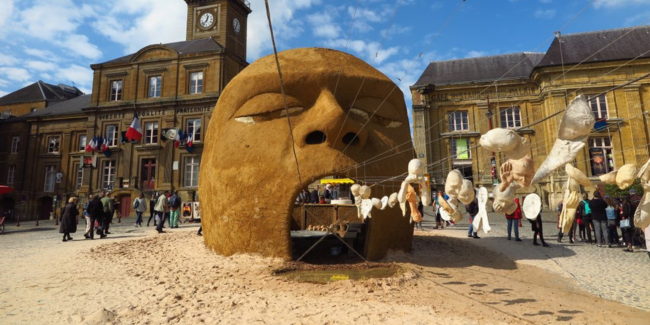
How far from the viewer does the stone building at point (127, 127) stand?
92.7ft

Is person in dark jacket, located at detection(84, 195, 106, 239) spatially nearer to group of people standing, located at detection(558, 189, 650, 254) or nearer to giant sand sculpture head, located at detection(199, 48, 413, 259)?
giant sand sculpture head, located at detection(199, 48, 413, 259)

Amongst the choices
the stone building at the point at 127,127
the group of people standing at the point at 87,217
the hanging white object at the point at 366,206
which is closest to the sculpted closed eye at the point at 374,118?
the hanging white object at the point at 366,206

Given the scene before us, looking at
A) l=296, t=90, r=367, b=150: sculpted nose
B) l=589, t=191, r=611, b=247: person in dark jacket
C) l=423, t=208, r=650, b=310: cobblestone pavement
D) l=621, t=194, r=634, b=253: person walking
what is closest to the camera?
l=423, t=208, r=650, b=310: cobblestone pavement

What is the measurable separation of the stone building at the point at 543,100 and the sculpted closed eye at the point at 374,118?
1488cm

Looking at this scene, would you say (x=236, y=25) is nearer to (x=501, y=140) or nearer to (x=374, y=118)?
(x=374, y=118)

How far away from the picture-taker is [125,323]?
4711 mm

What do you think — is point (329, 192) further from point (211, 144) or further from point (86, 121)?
point (86, 121)

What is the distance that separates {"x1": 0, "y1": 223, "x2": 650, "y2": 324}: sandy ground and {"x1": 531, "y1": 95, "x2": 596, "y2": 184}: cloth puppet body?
2706 millimetres

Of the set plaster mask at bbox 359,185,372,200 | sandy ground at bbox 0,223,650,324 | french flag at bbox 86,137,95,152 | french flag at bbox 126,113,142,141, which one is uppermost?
french flag at bbox 126,113,142,141

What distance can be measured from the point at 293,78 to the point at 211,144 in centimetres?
265

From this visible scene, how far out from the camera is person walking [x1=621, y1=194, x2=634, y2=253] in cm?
954

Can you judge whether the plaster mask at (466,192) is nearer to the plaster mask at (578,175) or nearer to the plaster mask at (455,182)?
the plaster mask at (455,182)

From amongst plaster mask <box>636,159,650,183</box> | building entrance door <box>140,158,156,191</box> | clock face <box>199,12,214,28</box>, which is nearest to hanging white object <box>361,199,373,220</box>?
plaster mask <box>636,159,650,183</box>

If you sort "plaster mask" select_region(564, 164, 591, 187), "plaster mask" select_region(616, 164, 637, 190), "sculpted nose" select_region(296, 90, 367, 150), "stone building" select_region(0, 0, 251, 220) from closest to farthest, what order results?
"plaster mask" select_region(616, 164, 637, 190), "plaster mask" select_region(564, 164, 591, 187), "sculpted nose" select_region(296, 90, 367, 150), "stone building" select_region(0, 0, 251, 220)
